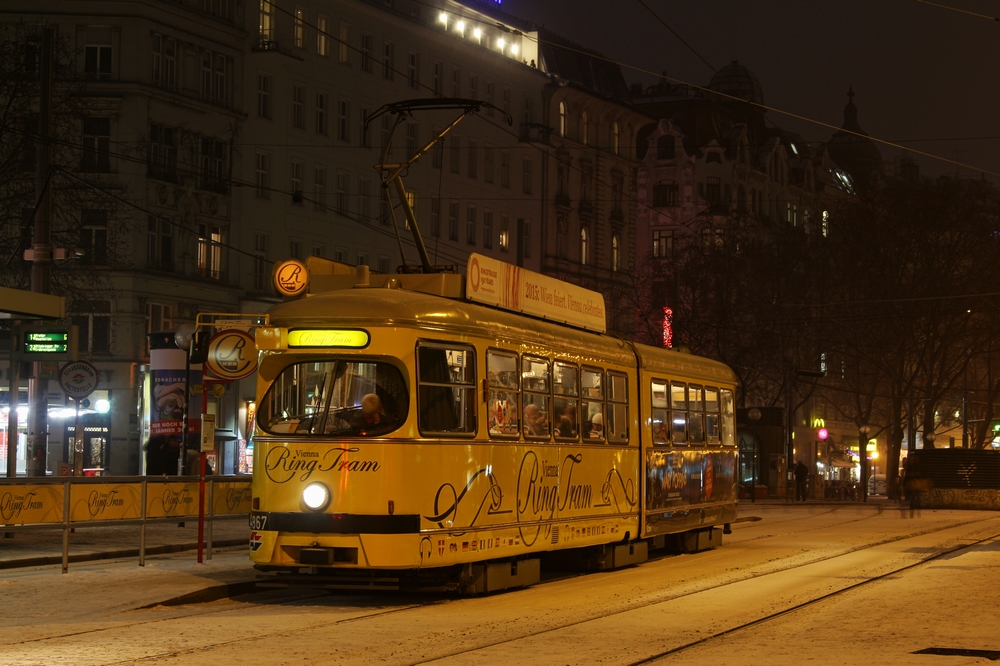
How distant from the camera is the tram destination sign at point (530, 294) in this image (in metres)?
16.2

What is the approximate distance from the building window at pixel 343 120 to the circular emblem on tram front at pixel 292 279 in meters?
41.6

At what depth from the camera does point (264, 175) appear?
5325 centimetres

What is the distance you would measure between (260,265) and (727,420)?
3096 cm

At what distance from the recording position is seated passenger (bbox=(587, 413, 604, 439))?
1842 centimetres

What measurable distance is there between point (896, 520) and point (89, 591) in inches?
931

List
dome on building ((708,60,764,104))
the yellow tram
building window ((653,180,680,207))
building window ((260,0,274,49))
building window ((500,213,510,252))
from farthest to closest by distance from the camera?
dome on building ((708,60,764,104)) < building window ((653,180,680,207)) < building window ((500,213,510,252)) < building window ((260,0,274,49)) < the yellow tram

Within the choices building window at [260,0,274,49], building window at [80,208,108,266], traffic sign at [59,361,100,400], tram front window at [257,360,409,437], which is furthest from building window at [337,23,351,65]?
tram front window at [257,360,409,437]

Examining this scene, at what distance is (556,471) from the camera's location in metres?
17.2

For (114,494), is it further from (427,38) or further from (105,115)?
(427,38)

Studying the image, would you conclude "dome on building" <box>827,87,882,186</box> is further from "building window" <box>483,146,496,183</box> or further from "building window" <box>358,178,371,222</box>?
"building window" <box>358,178,371,222</box>

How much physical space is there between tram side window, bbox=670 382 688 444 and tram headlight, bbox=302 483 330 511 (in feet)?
26.2

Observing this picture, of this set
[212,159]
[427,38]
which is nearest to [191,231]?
[212,159]

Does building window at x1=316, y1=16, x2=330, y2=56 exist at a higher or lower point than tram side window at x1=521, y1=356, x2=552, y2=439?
higher

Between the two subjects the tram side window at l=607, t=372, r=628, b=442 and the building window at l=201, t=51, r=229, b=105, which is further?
the building window at l=201, t=51, r=229, b=105
